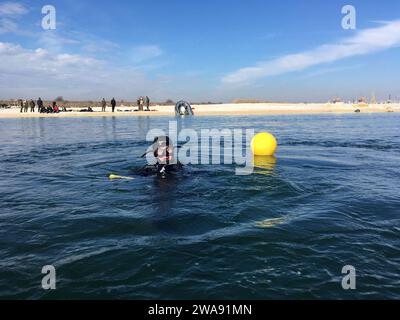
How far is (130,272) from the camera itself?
563cm

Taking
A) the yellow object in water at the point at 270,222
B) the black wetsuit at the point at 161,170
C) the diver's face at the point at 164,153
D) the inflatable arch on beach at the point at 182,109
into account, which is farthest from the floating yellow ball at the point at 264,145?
the inflatable arch on beach at the point at 182,109

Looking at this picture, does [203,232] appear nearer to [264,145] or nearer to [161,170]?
[161,170]

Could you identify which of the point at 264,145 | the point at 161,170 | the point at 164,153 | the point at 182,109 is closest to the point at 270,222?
the point at 161,170

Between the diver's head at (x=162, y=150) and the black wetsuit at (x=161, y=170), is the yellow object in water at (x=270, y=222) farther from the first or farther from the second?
the diver's head at (x=162, y=150)

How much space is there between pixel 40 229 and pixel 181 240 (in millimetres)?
2937

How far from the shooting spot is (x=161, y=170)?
39.0 ft

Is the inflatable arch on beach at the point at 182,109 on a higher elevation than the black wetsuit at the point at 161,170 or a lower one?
higher

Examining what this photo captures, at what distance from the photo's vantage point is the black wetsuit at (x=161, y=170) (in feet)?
38.9

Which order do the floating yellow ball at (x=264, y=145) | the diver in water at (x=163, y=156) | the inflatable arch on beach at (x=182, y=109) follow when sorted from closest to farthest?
the diver in water at (x=163, y=156)
the floating yellow ball at (x=264, y=145)
the inflatable arch on beach at (x=182, y=109)

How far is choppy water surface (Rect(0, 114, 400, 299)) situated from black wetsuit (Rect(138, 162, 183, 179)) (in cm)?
36

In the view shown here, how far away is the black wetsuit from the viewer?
38.9 ft

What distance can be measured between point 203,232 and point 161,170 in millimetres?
4982

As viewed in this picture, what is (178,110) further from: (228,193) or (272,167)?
(228,193)

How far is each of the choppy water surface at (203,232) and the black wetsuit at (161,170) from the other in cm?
36
